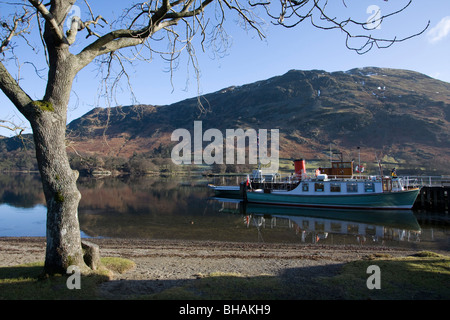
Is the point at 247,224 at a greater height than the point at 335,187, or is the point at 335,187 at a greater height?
the point at 335,187

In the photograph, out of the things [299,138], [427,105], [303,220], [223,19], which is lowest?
[303,220]

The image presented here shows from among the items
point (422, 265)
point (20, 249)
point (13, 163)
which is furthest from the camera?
point (13, 163)

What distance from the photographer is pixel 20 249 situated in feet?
52.5

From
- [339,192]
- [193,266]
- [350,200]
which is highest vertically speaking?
[339,192]

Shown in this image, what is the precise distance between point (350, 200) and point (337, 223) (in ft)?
28.1

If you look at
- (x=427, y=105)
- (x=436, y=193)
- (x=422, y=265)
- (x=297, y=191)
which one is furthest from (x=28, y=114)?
(x=427, y=105)

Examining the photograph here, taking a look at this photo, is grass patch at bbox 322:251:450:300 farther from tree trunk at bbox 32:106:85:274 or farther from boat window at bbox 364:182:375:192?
boat window at bbox 364:182:375:192

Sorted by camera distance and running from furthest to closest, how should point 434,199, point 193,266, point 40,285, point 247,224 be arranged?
point 434,199 < point 247,224 < point 193,266 < point 40,285

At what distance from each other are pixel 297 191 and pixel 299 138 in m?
146

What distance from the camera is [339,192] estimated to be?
1412 inches

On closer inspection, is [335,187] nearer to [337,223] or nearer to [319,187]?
[319,187]

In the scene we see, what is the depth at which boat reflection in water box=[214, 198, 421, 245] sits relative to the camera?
21297 millimetres

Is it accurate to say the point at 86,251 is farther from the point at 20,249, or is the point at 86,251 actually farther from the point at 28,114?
the point at 20,249

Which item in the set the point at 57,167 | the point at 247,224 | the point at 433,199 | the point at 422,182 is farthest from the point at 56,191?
the point at 422,182
